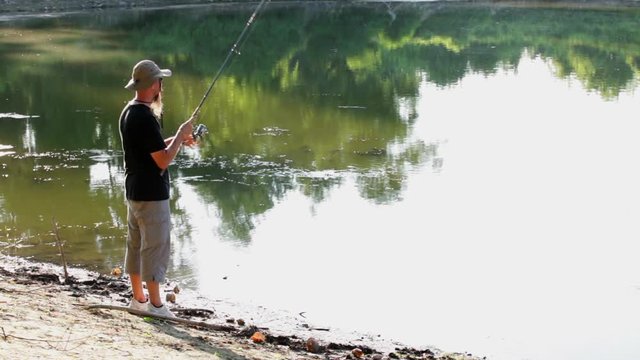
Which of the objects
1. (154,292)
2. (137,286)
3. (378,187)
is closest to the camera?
(154,292)

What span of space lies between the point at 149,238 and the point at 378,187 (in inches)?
215

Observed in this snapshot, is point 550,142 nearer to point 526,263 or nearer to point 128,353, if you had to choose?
point 526,263

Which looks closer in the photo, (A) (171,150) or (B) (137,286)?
(A) (171,150)

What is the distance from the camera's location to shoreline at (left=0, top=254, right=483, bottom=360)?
15.6 feet

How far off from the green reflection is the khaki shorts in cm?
277

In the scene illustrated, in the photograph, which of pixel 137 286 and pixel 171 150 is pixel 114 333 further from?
pixel 171 150

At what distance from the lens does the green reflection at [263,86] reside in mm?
10492

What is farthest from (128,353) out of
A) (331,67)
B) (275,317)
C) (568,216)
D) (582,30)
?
(582,30)

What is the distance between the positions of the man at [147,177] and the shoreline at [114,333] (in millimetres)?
247

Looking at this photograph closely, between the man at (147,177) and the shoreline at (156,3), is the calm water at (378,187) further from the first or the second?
the shoreline at (156,3)

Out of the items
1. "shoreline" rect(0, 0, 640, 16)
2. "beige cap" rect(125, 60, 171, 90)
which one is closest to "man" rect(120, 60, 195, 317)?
"beige cap" rect(125, 60, 171, 90)

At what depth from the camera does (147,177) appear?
5.31 meters

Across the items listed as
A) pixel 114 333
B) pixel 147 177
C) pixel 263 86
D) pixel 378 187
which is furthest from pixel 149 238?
pixel 263 86

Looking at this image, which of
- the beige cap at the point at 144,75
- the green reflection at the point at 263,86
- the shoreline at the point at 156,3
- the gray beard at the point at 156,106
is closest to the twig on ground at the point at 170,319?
the gray beard at the point at 156,106
